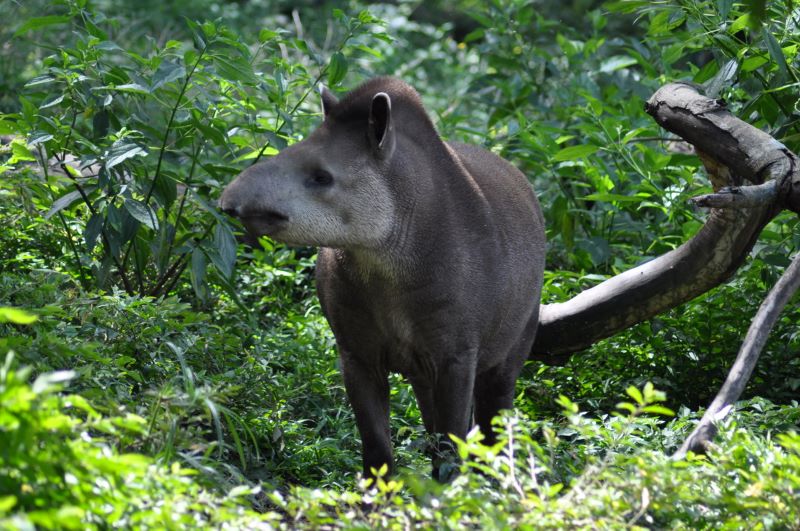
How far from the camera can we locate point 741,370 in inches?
175

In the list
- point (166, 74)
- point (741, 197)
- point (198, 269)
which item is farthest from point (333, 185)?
point (741, 197)

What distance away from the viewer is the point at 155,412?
384 cm

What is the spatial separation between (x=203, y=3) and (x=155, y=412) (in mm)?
11862

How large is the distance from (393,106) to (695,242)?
1823 millimetres

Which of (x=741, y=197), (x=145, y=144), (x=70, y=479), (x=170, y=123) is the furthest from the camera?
(x=170, y=123)

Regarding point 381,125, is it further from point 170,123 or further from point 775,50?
point 775,50

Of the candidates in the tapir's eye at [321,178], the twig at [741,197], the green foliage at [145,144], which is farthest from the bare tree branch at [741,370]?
the green foliage at [145,144]

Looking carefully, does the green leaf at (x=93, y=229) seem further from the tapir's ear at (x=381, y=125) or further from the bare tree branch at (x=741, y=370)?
the bare tree branch at (x=741, y=370)

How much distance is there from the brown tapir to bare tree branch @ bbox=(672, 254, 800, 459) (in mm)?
1079

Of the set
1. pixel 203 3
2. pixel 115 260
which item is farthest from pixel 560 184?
pixel 203 3

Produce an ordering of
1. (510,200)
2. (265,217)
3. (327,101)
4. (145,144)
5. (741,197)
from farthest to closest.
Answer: (145,144) → (510,200) → (327,101) → (741,197) → (265,217)

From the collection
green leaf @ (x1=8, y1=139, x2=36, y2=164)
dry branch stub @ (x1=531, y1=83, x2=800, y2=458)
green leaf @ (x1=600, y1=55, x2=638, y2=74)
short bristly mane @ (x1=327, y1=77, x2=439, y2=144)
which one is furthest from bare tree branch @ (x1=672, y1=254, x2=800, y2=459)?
green leaf @ (x1=600, y1=55, x2=638, y2=74)

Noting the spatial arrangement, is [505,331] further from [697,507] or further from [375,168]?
[697,507]

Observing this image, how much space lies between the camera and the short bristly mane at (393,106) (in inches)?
193
